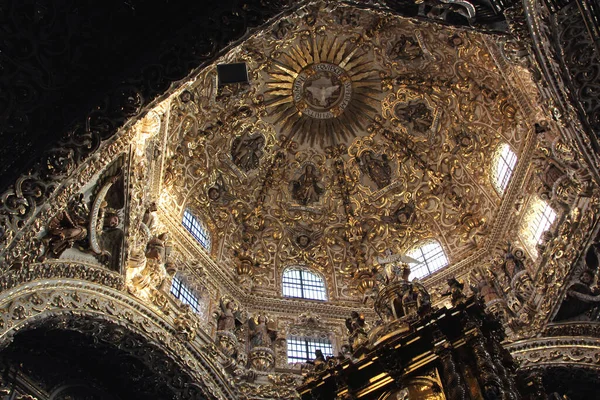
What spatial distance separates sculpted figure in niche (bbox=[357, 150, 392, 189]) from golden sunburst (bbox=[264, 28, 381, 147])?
993 millimetres

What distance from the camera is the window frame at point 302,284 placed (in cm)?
1836

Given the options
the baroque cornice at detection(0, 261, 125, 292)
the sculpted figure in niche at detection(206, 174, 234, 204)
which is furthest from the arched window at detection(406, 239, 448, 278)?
the baroque cornice at detection(0, 261, 125, 292)

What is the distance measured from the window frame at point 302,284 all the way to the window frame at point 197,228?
2733 mm

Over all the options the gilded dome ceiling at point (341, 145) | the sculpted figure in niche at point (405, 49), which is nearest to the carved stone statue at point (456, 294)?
the gilded dome ceiling at point (341, 145)

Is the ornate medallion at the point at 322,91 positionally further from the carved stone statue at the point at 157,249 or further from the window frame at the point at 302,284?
the carved stone statue at the point at 157,249

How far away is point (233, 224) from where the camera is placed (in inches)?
751

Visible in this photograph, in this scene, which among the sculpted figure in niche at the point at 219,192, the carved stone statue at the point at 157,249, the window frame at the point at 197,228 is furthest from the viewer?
the sculpted figure in niche at the point at 219,192

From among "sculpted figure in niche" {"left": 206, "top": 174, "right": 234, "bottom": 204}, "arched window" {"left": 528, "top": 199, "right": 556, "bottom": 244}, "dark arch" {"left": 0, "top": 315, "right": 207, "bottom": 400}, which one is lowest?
"dark arch" {"left": 0, "top": 315, "right": 207, "bottom": 400}

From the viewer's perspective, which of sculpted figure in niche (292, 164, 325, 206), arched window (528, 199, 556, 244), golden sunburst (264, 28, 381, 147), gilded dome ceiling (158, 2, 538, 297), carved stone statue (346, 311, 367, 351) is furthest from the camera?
sculpted figure in niche (292, 164, 325, 206)

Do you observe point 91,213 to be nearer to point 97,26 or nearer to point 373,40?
point 97,26

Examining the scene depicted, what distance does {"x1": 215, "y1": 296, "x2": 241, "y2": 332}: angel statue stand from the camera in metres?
15.3

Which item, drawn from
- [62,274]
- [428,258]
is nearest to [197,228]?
[62,274]

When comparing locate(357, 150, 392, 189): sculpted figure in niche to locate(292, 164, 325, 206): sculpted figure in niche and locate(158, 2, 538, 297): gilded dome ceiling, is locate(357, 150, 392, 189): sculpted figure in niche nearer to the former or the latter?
locate(158, 2, 538, 297): gilded dome ceiling

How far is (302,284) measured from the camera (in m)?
18.9
